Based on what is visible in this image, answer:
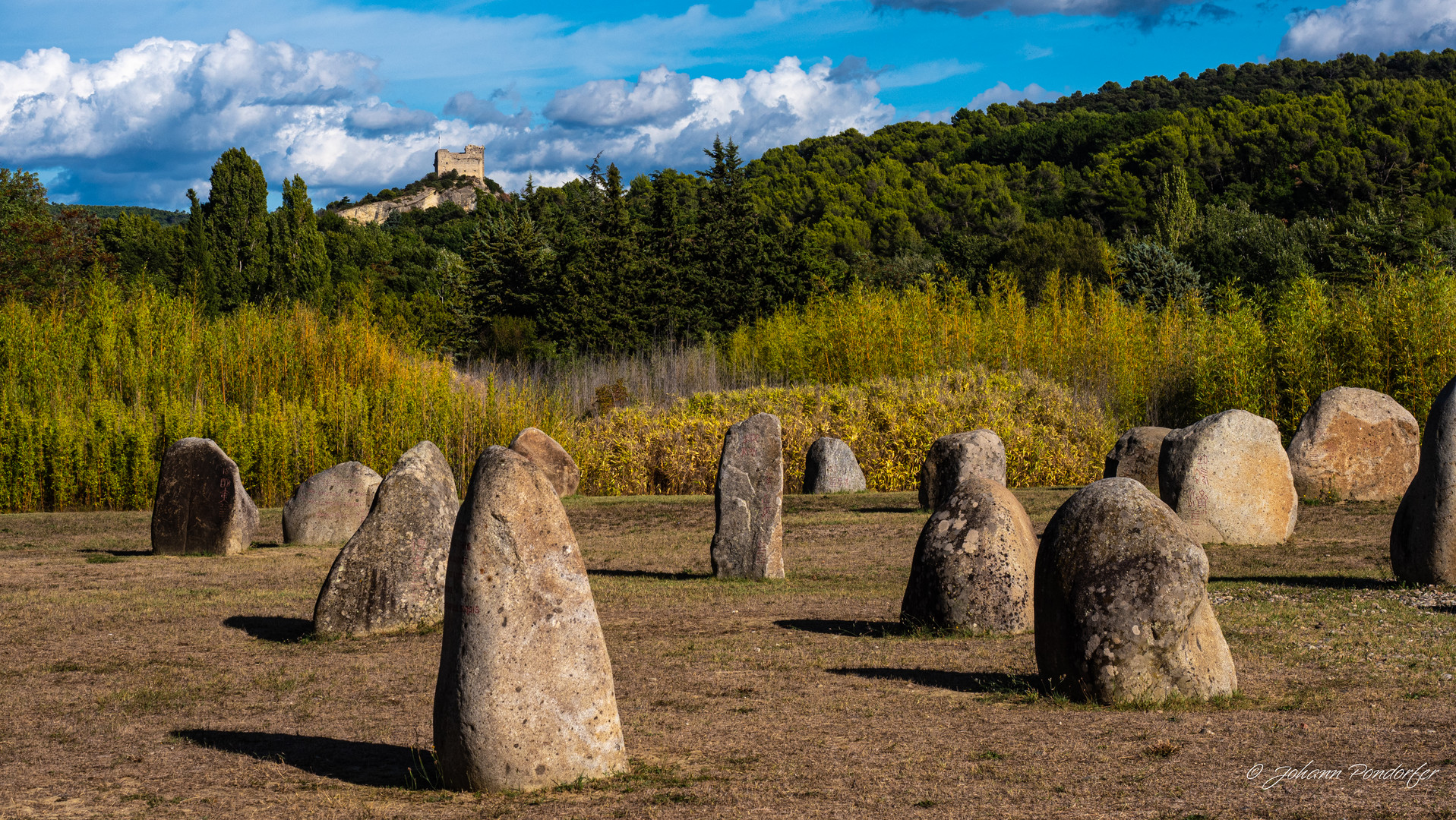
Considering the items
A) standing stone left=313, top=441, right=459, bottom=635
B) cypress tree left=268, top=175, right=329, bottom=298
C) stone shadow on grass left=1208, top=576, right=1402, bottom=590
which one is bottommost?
stone shadow on grass left=1208, top=576, right=1402, bottom=590

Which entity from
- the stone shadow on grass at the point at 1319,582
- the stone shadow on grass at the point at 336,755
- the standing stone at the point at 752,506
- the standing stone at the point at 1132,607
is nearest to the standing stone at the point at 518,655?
the stone shadow on grass at the point at 336,755

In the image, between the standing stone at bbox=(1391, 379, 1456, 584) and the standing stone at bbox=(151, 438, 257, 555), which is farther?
the standing stone at bbox=(151, 438, 257, 555)

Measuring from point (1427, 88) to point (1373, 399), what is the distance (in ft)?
159

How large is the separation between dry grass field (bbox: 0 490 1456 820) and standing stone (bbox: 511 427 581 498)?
8100 mm

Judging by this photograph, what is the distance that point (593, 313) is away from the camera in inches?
1412

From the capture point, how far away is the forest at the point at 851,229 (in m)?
36.6

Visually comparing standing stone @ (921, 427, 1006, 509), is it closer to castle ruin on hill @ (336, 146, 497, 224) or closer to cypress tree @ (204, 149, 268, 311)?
cypress tree @ (204, 149, 268, 311)

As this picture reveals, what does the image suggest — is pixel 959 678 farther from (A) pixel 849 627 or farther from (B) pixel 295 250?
(B) pixel 295 250

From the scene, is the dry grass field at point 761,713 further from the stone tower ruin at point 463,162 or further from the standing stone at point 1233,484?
the stone tower ruin at point 463,162

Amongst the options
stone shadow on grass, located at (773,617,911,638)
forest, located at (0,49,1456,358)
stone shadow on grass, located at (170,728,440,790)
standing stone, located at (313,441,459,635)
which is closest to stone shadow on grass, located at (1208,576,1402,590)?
stone shadow on grass, located at (773,617,911,638)

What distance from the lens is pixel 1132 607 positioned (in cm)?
535

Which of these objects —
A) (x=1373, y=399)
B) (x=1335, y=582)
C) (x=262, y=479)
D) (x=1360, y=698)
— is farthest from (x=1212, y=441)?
(x=262, y=479)

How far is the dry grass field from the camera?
4.26 m

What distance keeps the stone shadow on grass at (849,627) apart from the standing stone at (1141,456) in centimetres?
831
